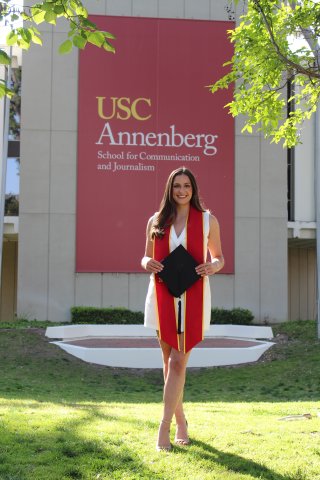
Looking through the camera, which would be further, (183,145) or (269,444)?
(183,145)

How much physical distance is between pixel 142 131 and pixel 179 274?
52.7 ft

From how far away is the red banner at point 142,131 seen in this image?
1938 centimetres

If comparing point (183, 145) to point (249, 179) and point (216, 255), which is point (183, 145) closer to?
point (249, 179)

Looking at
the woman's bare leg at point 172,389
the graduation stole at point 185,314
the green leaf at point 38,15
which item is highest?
the green leaf at point 38,15

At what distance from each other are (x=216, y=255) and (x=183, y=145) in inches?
619

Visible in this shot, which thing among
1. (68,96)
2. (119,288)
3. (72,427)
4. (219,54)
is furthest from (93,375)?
(219,54)

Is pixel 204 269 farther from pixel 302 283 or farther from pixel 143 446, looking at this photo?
pixel 302 283

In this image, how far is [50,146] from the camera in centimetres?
1948

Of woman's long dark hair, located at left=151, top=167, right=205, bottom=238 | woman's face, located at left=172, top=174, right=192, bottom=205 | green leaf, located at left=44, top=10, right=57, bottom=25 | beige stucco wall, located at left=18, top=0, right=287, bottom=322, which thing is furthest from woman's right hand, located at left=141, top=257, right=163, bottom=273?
beige stucco wall, located at left=18, top=0, right=287, bottom=322

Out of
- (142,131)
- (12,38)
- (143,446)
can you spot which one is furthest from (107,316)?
(12,38)

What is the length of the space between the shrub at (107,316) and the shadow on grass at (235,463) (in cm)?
1410

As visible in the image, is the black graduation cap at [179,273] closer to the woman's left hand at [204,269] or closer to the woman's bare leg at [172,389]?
the woman's left hand at [204,269]

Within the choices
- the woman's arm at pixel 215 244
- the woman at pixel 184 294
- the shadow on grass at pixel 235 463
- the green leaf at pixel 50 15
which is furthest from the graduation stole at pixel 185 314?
the green leaf at pixel 50 15

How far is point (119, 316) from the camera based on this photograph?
18.3 meters
